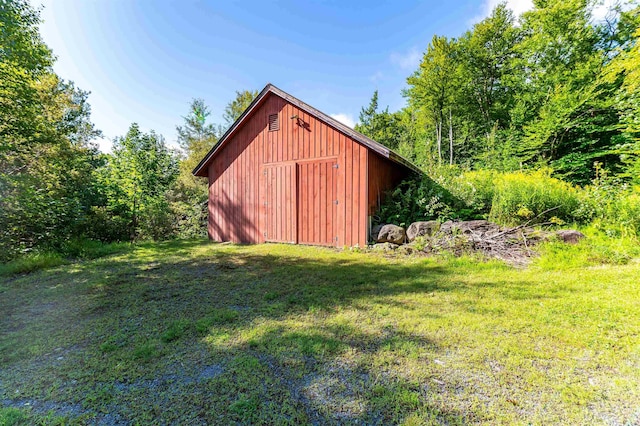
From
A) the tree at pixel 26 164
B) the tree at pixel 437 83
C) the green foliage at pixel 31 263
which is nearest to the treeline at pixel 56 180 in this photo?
the tree at pixel 26 164

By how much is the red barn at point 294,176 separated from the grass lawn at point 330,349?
2.87 m

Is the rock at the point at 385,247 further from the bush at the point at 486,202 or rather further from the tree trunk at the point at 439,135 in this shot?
the tree trunk at the point at 439,135

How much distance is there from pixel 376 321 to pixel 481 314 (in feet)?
→ 3.89

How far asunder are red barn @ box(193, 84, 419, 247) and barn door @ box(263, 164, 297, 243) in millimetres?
29

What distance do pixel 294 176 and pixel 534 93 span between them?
1539 centimetres

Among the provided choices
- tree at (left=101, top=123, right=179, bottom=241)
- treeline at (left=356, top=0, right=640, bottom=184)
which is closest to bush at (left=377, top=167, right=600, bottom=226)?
treeline at (left=356, top=0, right=640, bottom=184)

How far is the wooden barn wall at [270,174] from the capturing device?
6648 millimetres

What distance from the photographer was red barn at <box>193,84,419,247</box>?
21.8ft

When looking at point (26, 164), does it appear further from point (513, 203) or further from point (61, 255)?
point (513, 203)

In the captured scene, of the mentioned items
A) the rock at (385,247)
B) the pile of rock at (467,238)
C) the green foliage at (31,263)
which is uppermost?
the pile of rock at (467,238)

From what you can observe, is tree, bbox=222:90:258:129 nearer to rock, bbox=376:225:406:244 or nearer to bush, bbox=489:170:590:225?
rock, bbox=376:225:406:244

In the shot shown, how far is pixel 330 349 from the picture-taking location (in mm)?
2260

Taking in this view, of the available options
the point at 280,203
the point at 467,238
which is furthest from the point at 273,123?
the point at 467,238

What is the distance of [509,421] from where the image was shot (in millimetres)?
1473
